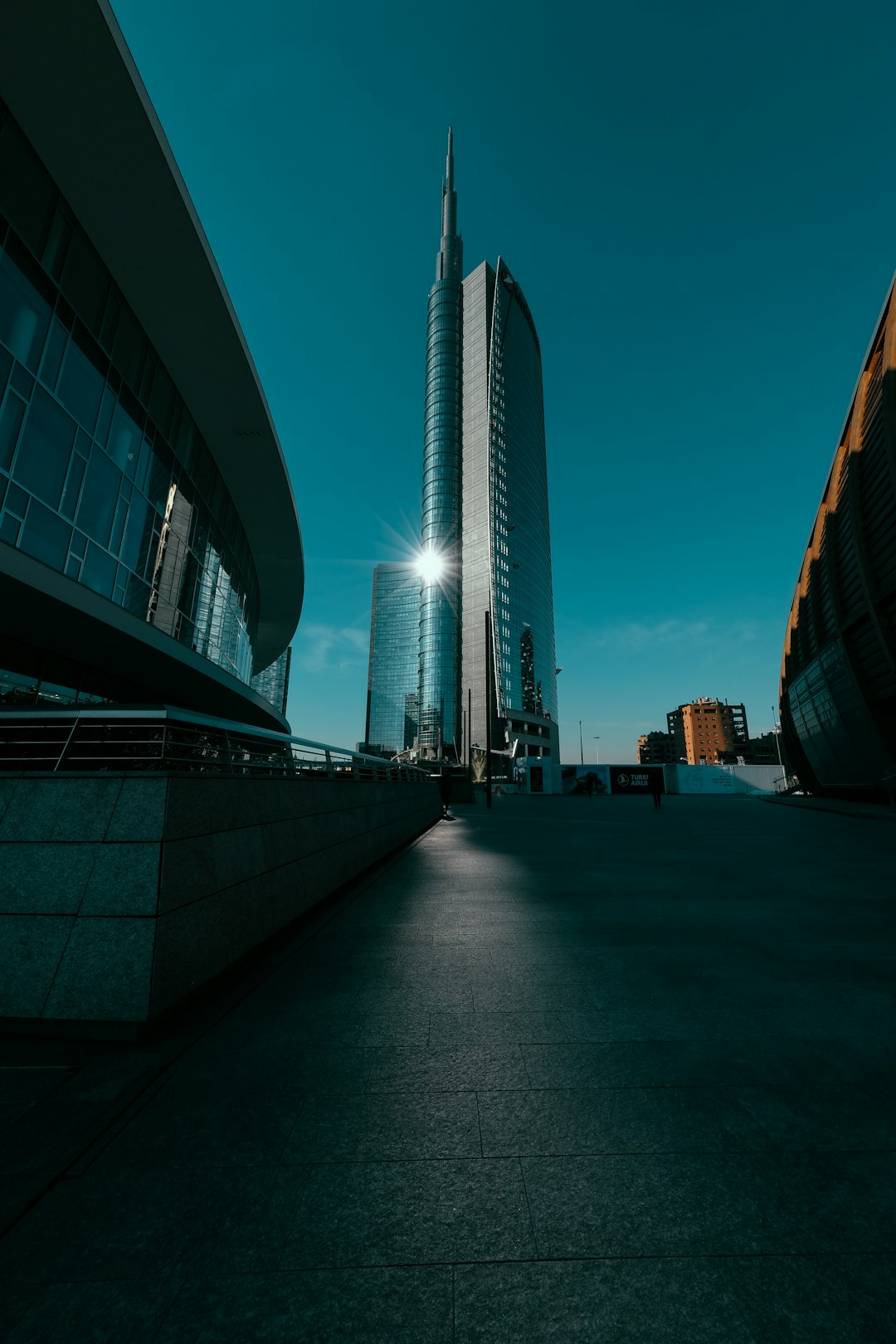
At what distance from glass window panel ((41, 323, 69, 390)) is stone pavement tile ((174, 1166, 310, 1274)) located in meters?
15.0

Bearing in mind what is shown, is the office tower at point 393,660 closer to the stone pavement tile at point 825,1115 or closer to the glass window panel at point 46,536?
the glass window panel at point 46,536

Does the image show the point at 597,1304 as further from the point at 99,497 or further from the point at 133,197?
the point at 133,197

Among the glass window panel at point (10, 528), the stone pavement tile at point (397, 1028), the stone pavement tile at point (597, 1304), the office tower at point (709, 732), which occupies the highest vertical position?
the office tower at point (709, 732)

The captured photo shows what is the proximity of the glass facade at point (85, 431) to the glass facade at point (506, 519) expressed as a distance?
88096 millimetres

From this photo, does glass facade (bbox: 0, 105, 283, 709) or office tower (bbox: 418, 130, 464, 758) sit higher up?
office tower (bbox: 418, 130, 464, 758)

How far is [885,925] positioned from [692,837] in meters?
9.39

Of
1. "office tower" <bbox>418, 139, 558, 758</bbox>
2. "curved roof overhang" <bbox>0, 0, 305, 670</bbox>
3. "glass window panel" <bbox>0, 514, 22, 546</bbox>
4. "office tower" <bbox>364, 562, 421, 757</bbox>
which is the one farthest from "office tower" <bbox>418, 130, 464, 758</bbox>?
"glass window panel" <bbox>0, 514, 22, 546</bbox>

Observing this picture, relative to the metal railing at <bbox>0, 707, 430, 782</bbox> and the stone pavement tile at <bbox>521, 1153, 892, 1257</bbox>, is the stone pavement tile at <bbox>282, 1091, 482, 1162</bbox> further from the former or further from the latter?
the metal railing at <bbox>0, 707, 430, 782</bbox>

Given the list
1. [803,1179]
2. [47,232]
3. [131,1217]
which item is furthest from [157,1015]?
[47,232]

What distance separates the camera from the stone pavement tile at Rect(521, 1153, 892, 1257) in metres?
2.01

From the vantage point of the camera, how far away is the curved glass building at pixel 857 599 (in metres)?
19.2

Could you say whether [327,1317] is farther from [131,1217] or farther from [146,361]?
[146,361]

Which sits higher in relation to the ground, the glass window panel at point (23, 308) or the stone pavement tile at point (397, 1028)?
the glass window panel at point (23, 308)

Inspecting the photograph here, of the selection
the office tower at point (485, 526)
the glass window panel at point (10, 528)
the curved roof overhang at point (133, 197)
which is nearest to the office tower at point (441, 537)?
the office tower at point (485, 526)
